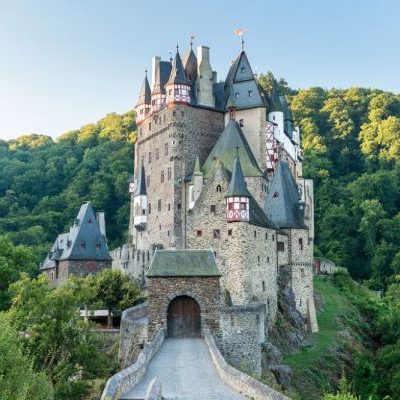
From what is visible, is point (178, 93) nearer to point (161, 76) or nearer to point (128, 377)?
point (161, 76)

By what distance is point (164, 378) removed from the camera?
2673cm

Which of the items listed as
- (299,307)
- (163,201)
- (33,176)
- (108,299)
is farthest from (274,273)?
(33,176)

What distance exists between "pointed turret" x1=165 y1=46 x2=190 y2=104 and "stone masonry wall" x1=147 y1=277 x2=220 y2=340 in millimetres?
28138

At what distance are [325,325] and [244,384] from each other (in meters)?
28.5

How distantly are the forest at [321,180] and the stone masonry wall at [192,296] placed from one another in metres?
25.4

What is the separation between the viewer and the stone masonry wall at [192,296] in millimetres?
35531

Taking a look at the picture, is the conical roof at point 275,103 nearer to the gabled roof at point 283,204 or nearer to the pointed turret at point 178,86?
the pointed turret at point 178,86

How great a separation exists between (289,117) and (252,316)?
3363 cm

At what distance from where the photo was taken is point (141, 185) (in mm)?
64688

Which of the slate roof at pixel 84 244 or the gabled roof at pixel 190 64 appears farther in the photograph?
the gabled roof at pixel 190 64

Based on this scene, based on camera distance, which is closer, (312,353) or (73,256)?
(312,353)

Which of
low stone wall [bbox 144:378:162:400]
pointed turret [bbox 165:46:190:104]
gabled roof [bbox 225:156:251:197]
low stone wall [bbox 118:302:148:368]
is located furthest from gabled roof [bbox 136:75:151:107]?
low stone wall [bbox 144:378:162:400]

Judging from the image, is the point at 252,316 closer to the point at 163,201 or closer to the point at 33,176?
the point at 163,201

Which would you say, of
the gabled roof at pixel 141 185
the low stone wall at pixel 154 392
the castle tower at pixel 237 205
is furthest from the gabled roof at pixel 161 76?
the low stone wall at pixel 154 392
